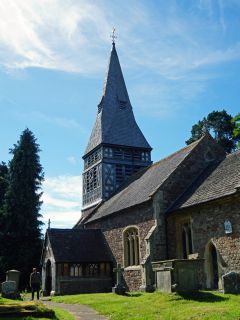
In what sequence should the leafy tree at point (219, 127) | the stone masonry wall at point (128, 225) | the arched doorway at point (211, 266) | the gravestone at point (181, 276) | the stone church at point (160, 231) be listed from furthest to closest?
the leafy tree at point (219, 127)
the stone masonry wall at point (128, 225)
the arched doorway at point (211, 266)
the stone church at point (160, 231)
the gravestone at point (181, 276)

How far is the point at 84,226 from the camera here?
3222 cm

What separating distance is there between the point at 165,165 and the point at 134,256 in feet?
21.2

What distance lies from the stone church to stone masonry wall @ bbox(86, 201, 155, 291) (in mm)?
54

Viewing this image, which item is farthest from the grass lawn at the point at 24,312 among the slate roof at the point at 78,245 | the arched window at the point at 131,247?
the slate roof at the point at 78,245

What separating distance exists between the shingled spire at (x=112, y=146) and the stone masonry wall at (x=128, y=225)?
825 centimetres

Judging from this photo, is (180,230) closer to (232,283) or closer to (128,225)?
(128,225)

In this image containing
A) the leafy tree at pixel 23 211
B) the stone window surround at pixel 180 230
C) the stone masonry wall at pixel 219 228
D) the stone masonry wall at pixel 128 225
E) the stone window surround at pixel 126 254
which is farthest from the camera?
the leafy tree at pixel 23 211

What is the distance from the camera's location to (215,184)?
19.5 meters

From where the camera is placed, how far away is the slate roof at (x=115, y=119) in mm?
38125

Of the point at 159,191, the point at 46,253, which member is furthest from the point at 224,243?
the point at 46,253

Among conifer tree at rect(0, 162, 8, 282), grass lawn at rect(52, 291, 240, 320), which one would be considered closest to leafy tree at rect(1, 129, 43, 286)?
conifer tree at rect(0, 162, 8, 282)

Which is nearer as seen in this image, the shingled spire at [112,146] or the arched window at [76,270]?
the arched window at [76,270]

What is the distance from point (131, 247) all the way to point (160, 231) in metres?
3.42

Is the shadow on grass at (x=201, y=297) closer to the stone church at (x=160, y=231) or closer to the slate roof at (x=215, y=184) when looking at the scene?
the stone church at (x=160, y=231)
